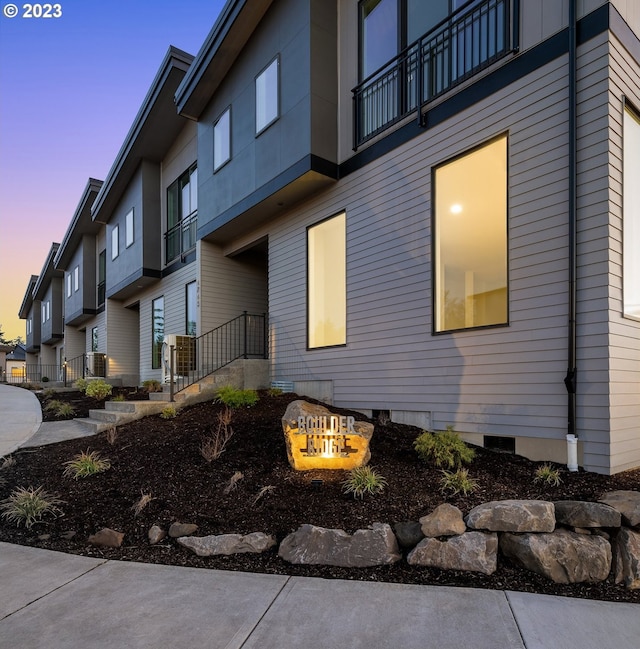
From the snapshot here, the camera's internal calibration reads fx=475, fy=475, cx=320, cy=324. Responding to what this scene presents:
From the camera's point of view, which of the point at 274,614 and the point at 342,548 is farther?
the point at 342,548

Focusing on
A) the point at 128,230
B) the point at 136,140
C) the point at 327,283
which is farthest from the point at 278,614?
the point at 128,230

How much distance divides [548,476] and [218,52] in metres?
9.45

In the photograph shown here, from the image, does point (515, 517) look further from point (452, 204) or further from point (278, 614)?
point (452, 204)

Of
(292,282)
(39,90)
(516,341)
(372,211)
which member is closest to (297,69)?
(372,211)

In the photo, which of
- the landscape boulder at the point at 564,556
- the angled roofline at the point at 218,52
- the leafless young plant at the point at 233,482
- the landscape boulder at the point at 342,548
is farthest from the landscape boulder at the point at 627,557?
the angled roofline at the point at 218,52

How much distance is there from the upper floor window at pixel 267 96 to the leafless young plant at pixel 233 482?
20.5 feet

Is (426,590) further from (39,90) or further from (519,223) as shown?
(39,90)

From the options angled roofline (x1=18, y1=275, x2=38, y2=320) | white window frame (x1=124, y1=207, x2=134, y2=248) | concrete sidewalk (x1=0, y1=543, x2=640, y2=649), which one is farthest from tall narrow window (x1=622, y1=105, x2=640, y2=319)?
angled roofline (x1=18, y1=275, x2=38, y2=320)

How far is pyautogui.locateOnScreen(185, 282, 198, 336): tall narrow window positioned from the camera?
40.4 feet

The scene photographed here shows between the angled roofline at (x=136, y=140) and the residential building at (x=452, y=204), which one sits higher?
the angled roofline at (x=136, y=140)

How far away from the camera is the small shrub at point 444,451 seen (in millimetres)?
4789

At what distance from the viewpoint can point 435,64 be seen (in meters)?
6.35

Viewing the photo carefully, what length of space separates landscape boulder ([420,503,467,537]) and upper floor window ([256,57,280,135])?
7.16m

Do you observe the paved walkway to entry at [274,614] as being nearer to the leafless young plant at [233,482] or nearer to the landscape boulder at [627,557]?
the landscape boulder at [627,557]
